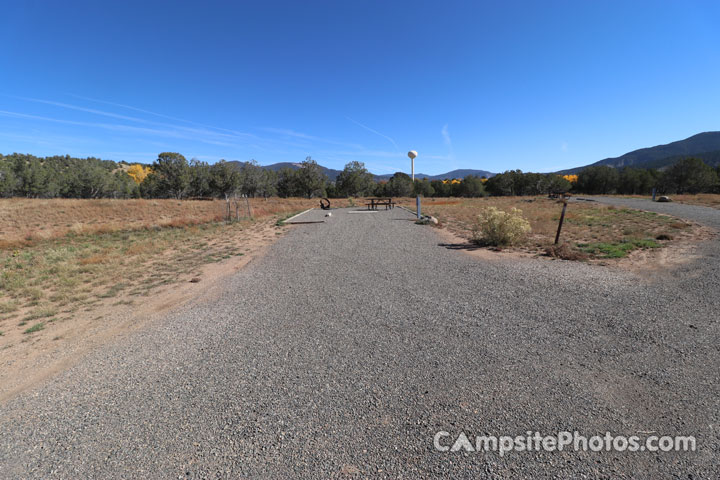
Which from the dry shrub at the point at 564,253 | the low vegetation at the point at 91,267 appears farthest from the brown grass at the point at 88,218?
the dry shrub at the point at 564,253

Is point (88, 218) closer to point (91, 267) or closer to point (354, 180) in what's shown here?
point (91, 267)

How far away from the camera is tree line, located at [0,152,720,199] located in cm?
5588

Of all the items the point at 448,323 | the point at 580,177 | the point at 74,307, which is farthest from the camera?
the point at 580,177

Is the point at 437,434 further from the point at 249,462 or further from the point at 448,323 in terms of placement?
the point at 448,323

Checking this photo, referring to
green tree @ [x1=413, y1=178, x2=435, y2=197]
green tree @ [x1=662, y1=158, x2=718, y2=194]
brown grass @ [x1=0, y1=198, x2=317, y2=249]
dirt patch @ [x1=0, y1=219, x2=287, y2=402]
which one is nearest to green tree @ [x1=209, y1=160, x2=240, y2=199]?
brown grass @ [x1=0, y1=198, x2=317, y2=249]

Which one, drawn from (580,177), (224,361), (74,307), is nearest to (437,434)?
(224,361)

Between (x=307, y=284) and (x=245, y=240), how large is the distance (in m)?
6.77

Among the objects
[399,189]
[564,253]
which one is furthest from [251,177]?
[564,253]

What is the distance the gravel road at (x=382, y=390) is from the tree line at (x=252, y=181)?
58.5 metres

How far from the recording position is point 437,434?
7.17ft

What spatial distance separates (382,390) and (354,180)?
227 feet

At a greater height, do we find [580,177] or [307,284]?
[580,177]

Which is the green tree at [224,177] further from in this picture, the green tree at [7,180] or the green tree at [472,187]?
the green tree at [472,187]

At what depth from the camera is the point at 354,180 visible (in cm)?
6994
